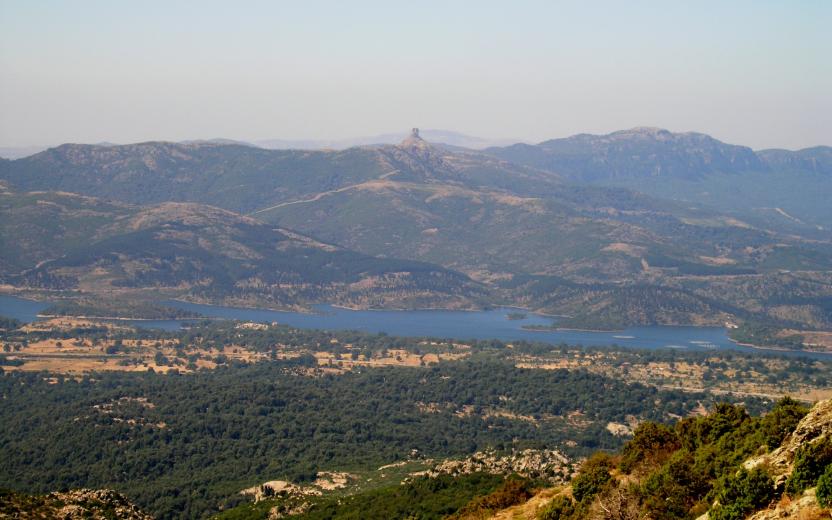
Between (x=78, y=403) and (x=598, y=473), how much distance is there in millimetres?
97415

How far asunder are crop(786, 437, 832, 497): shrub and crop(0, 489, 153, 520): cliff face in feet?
154

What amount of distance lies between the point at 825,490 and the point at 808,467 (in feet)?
8.64

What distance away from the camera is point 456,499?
7575 cm

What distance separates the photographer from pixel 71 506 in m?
72.6

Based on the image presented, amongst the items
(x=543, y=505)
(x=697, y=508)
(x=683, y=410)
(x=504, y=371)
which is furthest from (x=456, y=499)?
(x=504, y=371)

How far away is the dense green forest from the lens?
351 ft

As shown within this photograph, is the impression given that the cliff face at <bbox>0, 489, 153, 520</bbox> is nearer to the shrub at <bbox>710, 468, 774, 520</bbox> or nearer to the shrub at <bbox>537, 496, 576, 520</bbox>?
the shrub at <bbox>537, 496, 576, 520</bbox>

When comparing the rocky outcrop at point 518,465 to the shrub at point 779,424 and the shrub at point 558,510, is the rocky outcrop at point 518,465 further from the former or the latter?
the shrub at point 779,424

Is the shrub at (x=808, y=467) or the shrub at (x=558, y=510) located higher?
the shrub at (x=808, y=467)

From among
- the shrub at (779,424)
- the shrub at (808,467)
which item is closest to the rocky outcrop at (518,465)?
the shrub at (779,424)

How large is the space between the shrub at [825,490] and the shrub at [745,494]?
3715mm

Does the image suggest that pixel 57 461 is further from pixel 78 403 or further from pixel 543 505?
pixel 543 505

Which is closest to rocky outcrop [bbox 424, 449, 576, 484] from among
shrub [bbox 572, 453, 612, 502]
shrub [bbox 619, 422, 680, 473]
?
shrub [bbox 619, 422, 680, 473]

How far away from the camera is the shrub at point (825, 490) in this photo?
3481 centimetres
